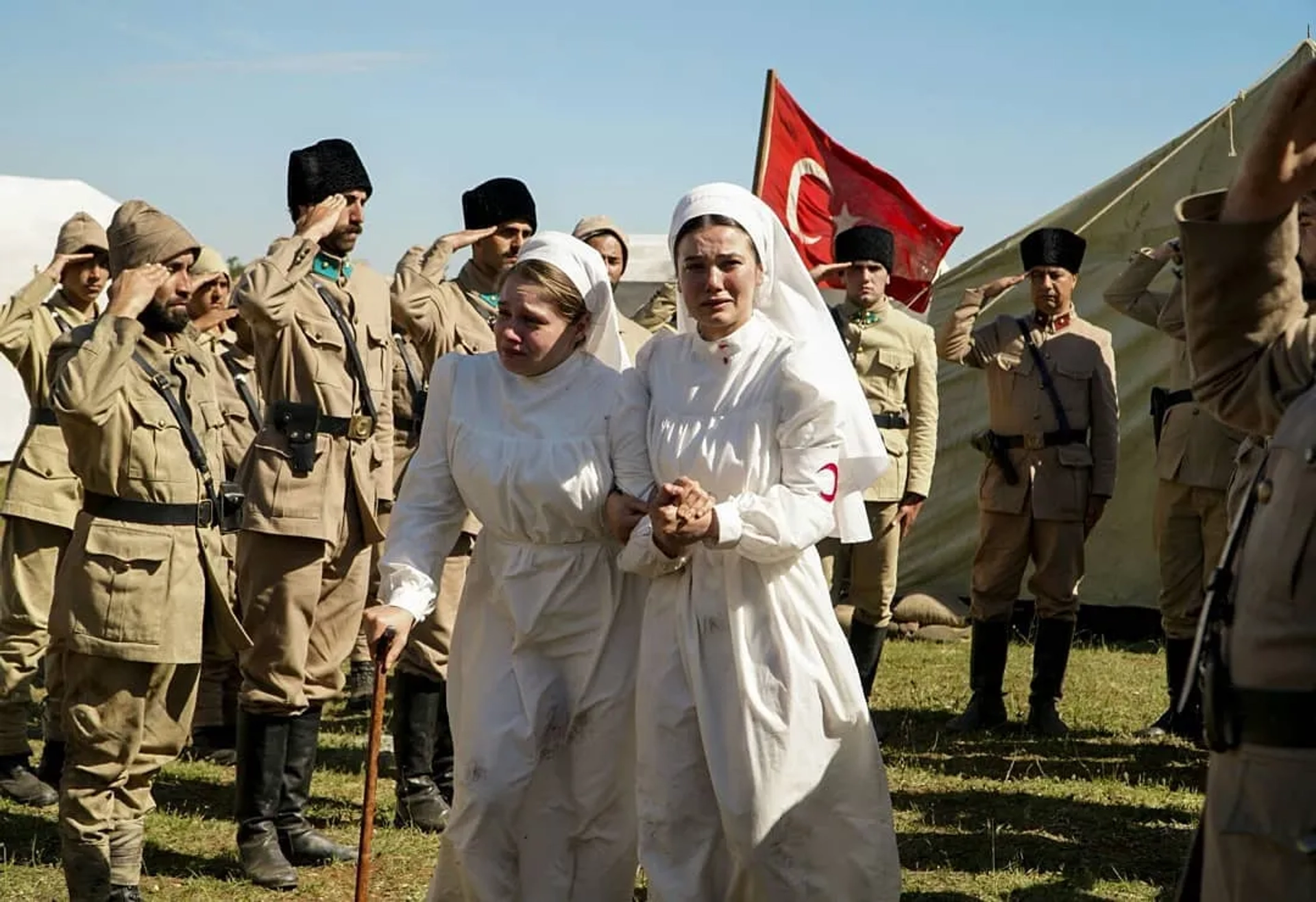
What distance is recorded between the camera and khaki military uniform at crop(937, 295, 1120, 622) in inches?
340

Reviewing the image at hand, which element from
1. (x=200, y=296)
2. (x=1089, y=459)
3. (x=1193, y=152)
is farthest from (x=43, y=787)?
(x=1193, y=152)

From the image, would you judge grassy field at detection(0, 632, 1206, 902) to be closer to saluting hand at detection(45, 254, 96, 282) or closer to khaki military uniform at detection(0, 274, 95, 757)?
khaki military uniform at detection(0, 274, 95, 757)

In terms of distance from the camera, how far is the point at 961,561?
12250 mm

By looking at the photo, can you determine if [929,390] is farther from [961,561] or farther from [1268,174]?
[1268,174]

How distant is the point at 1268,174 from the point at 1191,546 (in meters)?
5.77

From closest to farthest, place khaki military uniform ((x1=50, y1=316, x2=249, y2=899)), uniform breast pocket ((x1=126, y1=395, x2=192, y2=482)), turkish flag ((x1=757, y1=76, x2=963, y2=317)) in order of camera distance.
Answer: khaki military uniform ((x1=50, y1=316, x2=249, y2=899))
uniform breast pocket ((x1=126, y1=395, x2=192, y2=482))
turkish flag ((x1=757, y1=76, x2=963, y2=317))

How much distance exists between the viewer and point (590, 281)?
4.74 meters

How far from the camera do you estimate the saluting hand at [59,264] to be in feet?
24.3

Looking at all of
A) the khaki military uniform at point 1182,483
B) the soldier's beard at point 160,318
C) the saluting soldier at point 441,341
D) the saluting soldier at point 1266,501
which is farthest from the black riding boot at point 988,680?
the saluting soldier at point 1266,501

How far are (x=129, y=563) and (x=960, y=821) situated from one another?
3.29 metres

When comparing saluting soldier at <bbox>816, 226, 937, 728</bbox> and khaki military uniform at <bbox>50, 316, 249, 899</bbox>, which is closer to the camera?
khaki military uniform at <bbox>50, 316, 249, 899</bbox>

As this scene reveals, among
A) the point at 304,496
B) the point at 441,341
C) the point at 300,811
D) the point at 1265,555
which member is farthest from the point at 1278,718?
the point at 441,341

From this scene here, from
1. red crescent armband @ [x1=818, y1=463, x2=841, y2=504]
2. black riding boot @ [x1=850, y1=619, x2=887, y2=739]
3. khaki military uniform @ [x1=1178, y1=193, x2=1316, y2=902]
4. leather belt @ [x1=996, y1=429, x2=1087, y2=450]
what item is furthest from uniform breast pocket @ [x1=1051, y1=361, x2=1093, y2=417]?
khaki military uniform @ [x1=1178, y1=193, x2=1316, y2=902]

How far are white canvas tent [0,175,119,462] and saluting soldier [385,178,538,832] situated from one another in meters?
12.9
